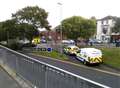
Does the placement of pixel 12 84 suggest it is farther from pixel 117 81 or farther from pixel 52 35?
pixel 52 35

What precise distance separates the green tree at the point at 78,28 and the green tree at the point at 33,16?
11886mm

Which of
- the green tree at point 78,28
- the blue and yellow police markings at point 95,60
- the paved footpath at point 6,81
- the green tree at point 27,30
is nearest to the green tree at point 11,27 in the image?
the green tree at point 27,30

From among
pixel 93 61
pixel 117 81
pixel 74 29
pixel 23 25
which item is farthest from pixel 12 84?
pixel 74 29

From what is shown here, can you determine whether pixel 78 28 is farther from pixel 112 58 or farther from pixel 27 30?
pixel 112 58

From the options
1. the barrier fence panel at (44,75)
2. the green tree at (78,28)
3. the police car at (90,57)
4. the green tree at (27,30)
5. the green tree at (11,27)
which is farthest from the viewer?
the green tree at (78,28)

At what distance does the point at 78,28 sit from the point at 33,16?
Answer: 50.6ft

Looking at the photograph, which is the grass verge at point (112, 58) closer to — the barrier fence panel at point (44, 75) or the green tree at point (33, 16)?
the green tree at point (33, 16)

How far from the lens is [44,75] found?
9062 mm

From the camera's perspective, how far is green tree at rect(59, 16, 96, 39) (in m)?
91.1

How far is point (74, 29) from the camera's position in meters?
90.7

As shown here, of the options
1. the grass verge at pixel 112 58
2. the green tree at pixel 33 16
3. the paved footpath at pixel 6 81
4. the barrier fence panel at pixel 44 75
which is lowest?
the grass verge at pixel 112 58

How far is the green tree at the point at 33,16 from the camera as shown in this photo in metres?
79.7

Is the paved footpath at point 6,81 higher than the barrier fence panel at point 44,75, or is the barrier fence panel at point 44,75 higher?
the barrier fence panel at point 44,75

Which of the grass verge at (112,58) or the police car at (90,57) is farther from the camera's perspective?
the police car at (90,57)
